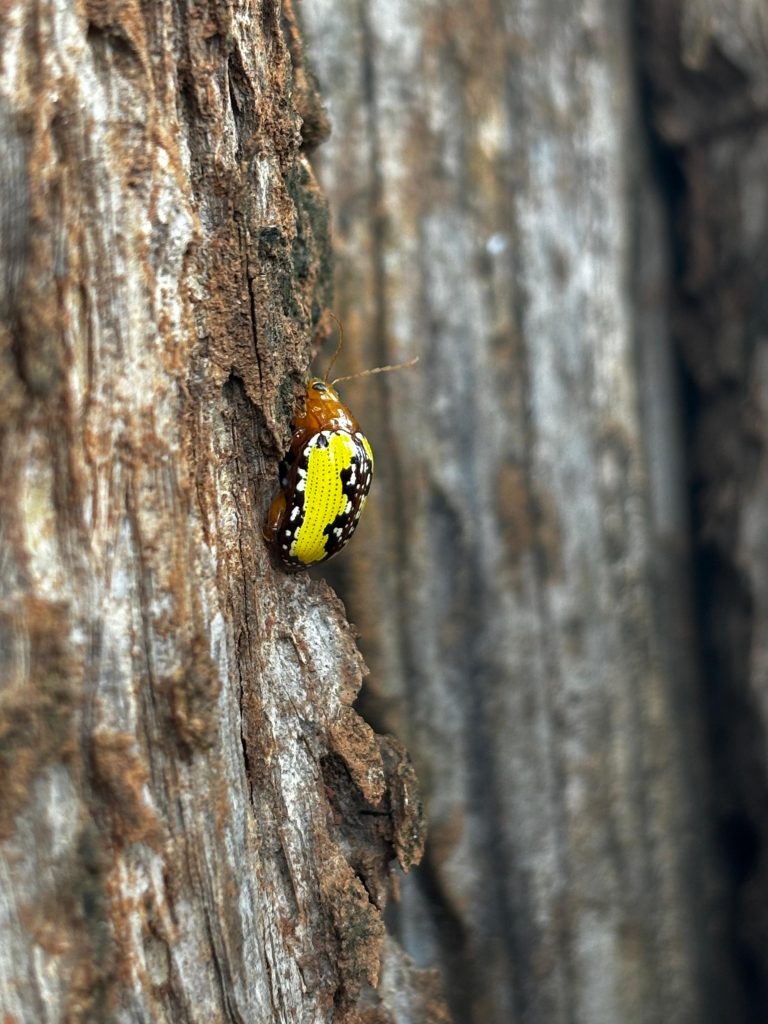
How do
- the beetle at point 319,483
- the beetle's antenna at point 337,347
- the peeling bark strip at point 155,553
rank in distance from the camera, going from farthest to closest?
the beetle's antenna at point 337,347
the beetle at point 319,483
the peeling bark strip at point 155,553

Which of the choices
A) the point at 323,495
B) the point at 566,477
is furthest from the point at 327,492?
the point at 566,477

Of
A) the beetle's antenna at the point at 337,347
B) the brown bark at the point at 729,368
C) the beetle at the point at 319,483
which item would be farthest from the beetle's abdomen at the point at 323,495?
the brown bark at the point at 729,368

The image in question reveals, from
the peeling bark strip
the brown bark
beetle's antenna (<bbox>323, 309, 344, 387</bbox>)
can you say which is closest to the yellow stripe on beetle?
the peeling bark strip

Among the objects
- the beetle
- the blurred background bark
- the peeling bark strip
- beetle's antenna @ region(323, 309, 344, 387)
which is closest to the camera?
the peeling bark strip

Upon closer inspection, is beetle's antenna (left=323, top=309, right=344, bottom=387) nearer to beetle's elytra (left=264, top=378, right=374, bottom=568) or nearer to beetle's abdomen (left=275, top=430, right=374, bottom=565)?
beetle's elytra (left=264, top=378, right=374, bottom=568)

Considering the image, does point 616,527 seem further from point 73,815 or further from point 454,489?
point 73,815

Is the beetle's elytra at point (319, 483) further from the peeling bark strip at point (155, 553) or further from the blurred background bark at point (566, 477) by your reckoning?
the blurred background bark at point (566, 477)
